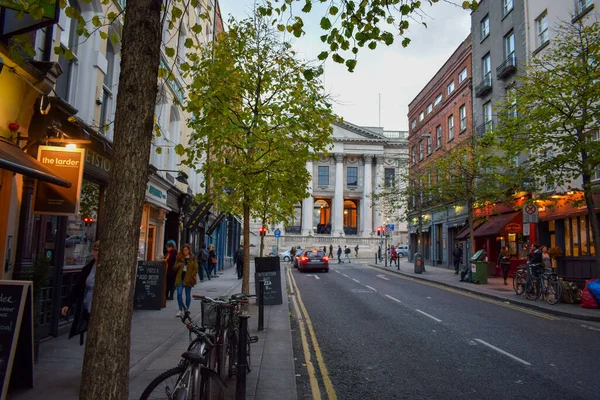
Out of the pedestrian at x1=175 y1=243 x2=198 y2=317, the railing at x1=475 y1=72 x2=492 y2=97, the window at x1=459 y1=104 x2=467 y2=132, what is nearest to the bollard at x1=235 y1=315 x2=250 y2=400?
the pedestrian at x1=175 y1=243 x2=198 y2=317

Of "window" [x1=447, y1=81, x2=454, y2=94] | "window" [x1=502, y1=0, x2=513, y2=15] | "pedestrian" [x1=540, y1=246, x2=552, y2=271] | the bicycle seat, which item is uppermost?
"window" [x1=502, y1=0, x2=513, y2=15]

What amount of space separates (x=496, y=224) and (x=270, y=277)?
17190 mm

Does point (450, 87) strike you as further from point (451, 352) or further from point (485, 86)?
point (451, 352)

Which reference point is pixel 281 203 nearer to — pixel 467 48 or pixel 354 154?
pixel 467 48

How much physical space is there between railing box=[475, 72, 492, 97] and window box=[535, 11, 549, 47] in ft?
15.2

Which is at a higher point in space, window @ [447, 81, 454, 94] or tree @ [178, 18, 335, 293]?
window @ [447, 81, 454, 94]

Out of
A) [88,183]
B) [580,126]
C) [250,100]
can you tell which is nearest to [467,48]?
[580,126]

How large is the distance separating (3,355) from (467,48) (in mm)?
32175

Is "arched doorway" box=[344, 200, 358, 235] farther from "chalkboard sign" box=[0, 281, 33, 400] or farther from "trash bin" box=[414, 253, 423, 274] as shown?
"chalkboard sign" box=[0, 281, 33, 400]

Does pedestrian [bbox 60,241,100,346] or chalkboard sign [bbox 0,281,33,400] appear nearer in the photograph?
chalkboard sign [bbox 0,281,33,400]

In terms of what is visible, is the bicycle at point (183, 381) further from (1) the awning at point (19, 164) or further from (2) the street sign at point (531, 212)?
(2) the street sign at point (531, 212)

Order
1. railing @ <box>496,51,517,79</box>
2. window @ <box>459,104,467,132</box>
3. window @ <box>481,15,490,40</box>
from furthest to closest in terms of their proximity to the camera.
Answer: window @ <box>459,104,467,132</box>, window @ <box>481,15,490,40</box>, railing @ <box>496,51,517,79</box>

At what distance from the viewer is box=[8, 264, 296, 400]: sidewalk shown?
17.5 ft

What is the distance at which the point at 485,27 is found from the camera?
92.8ft
